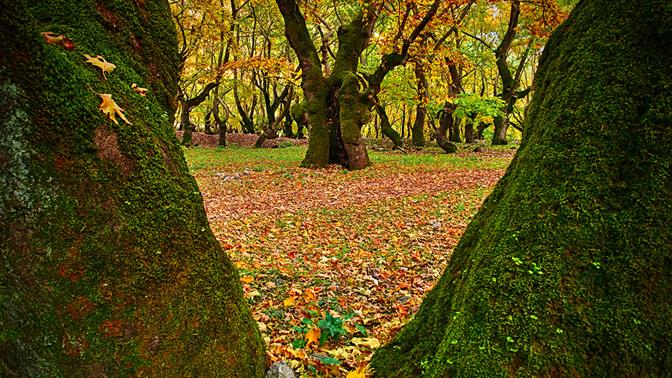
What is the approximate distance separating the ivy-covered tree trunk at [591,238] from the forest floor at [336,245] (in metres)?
1.10

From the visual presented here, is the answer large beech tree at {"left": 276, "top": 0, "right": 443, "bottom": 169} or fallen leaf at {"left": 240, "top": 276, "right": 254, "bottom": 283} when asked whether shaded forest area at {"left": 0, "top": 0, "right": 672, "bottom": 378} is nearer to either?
fallen leaf at {"left": 240, "top": 276, "right": 254, "bottom": 283}

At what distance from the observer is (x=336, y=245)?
253 inches

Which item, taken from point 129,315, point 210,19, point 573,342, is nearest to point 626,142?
point 573,342

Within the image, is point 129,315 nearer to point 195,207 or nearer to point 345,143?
point 195,207

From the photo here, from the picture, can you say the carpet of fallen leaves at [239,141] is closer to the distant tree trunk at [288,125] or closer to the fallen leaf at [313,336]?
the distant tree trunk at [288,125]

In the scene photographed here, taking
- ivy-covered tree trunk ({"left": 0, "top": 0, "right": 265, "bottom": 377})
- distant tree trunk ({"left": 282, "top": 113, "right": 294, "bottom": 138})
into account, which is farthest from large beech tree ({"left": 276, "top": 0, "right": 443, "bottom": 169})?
distant tree trunk ({"left": 282, "top": 113, "right": 294, "bottom": 138})

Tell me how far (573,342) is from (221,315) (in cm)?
167

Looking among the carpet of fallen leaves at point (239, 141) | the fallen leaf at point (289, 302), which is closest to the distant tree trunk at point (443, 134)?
the carpet of fallen leaves at point (239, 141)

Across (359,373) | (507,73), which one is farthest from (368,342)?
(507,73)

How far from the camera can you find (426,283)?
491 centimetres

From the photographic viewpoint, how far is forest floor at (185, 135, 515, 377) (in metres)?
3.42

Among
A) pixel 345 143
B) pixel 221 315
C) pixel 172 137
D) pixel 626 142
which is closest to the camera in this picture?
pixel 626 142

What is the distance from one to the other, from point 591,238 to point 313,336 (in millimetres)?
2120

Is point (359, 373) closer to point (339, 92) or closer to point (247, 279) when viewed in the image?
point (247, 279)
